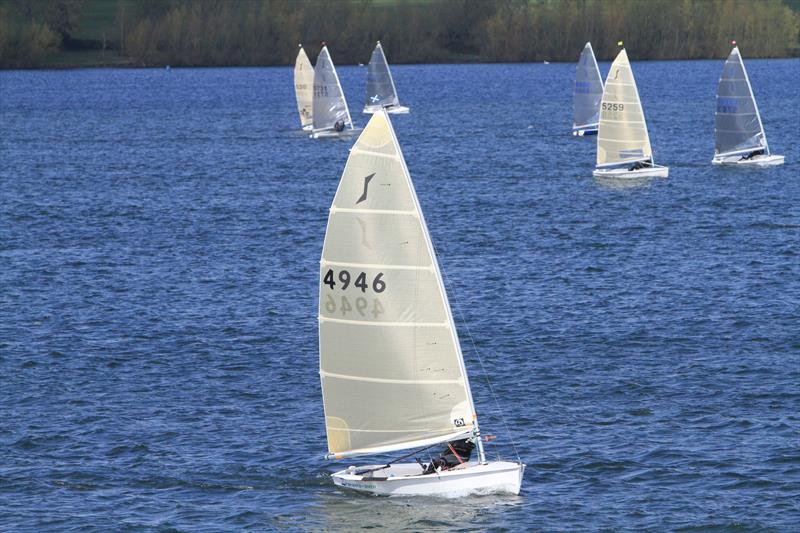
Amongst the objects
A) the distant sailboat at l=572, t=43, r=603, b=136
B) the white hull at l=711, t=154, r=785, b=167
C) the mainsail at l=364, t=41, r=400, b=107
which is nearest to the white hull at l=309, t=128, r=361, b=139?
the mainsail at l=364, t=41, r=400, b=107

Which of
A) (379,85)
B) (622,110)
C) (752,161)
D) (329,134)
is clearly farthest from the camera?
(379,85)

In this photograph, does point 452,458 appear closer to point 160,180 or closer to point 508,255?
point 508,255

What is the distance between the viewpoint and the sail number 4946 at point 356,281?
3609 cm

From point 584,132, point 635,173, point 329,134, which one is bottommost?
point 635,173

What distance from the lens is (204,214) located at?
304 feet

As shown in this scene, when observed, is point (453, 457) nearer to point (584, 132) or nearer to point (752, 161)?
point (752, 161)

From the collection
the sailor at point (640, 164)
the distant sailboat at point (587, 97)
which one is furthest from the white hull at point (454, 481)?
the distant sailboat at point (587, 97)

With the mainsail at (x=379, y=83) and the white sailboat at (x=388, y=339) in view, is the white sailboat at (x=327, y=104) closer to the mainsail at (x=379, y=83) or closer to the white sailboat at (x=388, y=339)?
the mainsail at (x=379, y=83)

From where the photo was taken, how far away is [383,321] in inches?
1431

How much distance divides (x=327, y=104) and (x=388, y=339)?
4012 inches

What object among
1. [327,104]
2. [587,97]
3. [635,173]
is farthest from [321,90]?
[635,173]

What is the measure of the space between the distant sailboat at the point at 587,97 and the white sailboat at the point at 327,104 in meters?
22.1

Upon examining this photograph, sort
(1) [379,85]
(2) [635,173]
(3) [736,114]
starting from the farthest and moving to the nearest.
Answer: (1) [379,85], (3) [736,114], (2) [635,173]

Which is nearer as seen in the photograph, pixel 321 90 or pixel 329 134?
pixel 321 90
